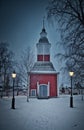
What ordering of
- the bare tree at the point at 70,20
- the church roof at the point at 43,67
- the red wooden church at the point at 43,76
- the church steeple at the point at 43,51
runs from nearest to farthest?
1. the bare tree at the point at 70,20
2. the red wooden church at the point at 43,76
3. the church roof at the point at 43,67
4. the church steeple at the point at 43,51

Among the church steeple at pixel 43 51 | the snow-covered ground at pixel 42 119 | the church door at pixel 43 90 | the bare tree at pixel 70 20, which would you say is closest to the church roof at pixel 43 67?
the church steeple at pixel 43 51

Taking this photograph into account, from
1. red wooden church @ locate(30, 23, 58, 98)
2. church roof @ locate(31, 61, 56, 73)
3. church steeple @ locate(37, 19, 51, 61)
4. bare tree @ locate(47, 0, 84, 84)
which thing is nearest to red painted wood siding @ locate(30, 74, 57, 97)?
red wooden church @ locate(30, 23, 58, 98)

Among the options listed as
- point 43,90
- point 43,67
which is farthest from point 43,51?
point 43,90

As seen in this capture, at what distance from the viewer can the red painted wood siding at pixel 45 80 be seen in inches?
703

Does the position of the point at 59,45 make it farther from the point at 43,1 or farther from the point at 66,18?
the point at 43,1

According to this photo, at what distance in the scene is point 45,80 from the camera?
59.6ft

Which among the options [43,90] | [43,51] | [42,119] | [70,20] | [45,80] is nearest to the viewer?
[70,20]

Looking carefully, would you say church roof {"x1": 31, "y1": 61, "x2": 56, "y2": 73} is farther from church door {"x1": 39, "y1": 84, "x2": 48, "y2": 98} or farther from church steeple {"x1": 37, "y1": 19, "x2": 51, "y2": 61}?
church door {"x1": 39, "y1": 84, "x2": 48, "y2": 98}

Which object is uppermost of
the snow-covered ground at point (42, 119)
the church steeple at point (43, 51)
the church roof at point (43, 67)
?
the church steeple at point (43, 51)

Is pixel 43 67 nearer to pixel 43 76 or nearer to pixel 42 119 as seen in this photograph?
pixel 43 76

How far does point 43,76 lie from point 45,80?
1.35ft

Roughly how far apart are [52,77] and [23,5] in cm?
1352

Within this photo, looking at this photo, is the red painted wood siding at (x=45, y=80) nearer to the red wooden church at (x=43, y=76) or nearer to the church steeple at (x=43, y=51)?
the red wooden church at (x=43, y=76)

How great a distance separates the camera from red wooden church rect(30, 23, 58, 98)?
17.6 m
